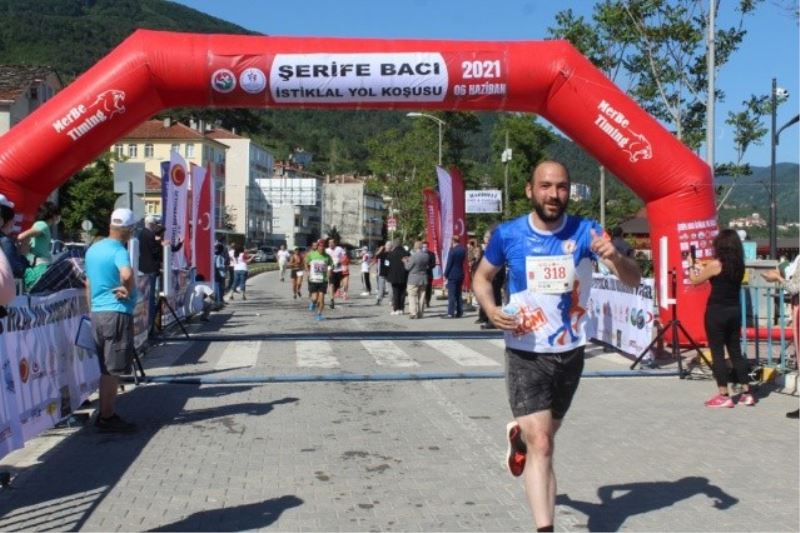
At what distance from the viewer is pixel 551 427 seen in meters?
4.35

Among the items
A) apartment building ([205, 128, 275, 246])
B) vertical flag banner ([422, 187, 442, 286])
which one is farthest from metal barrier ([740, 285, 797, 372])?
apartment building ([205, 128, 275, 246])

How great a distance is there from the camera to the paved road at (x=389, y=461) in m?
4.95

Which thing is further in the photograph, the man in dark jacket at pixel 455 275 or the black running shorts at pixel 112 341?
the man in dark jacket at pixel 455 275

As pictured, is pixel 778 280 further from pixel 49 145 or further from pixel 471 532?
pixel 49 145

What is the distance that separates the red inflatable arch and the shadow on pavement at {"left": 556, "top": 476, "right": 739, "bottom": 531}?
646 centimetres

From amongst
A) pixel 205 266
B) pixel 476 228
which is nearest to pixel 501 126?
pixel 476 228

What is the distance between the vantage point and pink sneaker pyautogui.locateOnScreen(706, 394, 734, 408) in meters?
8.51

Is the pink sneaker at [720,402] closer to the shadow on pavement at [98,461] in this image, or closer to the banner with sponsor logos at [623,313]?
the banner with sponsor logos at [623,313]

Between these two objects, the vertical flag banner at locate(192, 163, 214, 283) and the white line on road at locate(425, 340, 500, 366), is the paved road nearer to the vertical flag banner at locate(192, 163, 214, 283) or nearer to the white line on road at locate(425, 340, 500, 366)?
the white line on road at locate(425, 340, 500, 366)

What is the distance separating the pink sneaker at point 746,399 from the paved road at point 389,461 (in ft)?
0.33

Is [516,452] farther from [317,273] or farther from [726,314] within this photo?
[317,273]

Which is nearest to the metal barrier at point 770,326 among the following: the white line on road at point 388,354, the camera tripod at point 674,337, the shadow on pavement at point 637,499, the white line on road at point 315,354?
the camera tripod at point 674,337

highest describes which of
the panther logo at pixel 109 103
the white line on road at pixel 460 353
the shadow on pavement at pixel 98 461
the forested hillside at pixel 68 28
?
the forested hillside at pixel 68 28

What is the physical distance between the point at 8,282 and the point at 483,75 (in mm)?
9003
